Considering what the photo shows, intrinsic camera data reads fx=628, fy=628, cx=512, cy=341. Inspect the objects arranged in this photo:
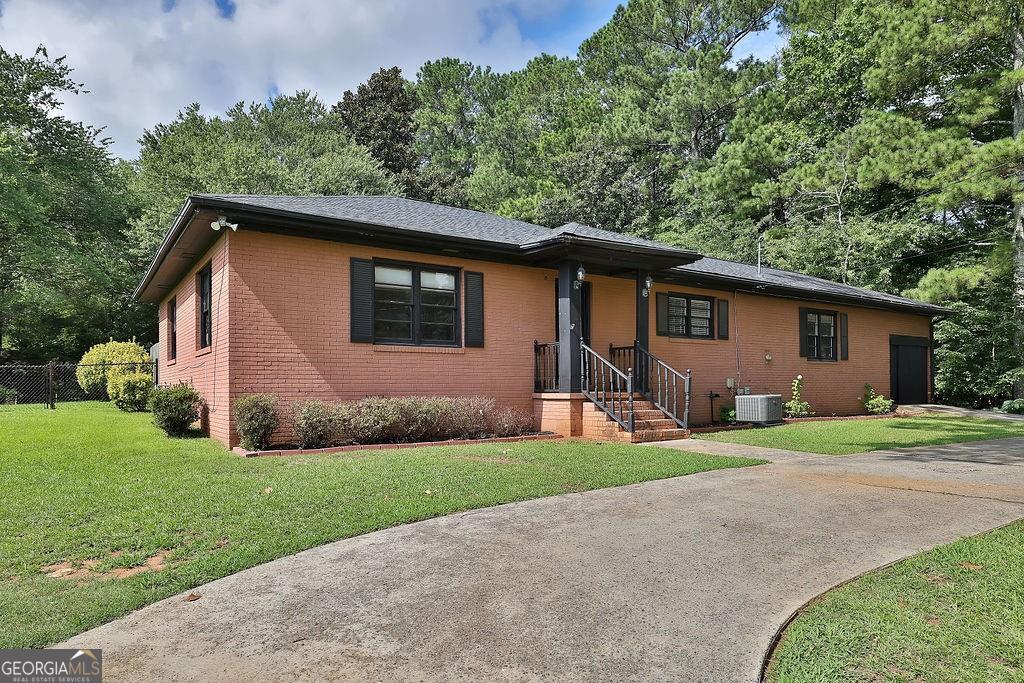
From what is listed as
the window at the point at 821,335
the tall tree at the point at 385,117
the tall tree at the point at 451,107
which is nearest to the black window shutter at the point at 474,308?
the window at the point at 821,335

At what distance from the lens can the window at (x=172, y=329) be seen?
47.8ft

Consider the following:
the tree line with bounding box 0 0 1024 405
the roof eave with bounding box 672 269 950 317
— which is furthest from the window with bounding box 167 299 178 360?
the roof eave with bounding box 672 269 950 317

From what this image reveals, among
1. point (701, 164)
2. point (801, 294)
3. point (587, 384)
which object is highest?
point (701, 164)

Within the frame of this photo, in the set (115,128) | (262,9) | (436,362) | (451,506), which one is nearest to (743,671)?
(451,506)

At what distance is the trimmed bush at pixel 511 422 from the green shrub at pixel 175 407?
4.87m

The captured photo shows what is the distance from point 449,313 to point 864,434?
26.7 ft

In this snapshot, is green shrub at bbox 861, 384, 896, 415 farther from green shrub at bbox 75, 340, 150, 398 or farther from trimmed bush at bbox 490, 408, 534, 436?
green shrub at bbox 75, 340, 150, 398

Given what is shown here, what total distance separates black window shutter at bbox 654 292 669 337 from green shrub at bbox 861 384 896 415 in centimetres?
770

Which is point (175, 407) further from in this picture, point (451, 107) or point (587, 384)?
point (451, 107)

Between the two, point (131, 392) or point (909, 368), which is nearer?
point (131, 392)

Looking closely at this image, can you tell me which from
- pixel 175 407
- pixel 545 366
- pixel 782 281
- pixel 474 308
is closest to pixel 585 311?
pixel 545 366

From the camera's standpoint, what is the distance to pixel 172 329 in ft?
50.3

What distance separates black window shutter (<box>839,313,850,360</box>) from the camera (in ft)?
56.7

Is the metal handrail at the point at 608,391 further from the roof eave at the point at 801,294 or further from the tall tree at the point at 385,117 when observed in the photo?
the tall tree at the point at 385,117
